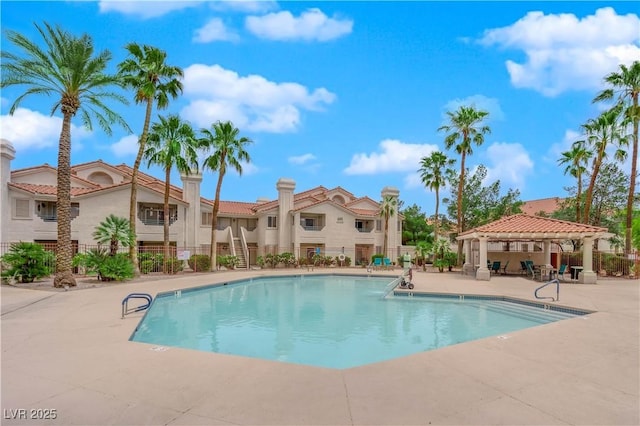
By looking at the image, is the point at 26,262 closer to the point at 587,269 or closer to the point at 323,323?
the point at 323,323

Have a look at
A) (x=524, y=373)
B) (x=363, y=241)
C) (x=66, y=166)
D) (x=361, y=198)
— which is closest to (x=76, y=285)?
(x=66, y=166)

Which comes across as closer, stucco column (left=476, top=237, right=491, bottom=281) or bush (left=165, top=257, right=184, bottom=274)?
stucco column (left=476, top=237, right=491, bottom=281)

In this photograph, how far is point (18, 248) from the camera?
1764 centimetres

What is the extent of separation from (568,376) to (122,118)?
21247 millimetres

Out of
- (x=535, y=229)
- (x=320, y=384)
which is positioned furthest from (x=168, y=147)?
(x=535, y=229)

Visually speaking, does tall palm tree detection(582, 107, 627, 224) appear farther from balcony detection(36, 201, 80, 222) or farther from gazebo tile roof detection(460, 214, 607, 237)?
balcony detection(36, 201, 80, 222)

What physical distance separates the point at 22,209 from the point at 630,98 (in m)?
42.0

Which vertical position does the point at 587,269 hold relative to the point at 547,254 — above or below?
below

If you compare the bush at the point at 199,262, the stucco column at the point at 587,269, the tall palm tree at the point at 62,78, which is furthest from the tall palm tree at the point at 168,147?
the stucco column at the point at 587,269

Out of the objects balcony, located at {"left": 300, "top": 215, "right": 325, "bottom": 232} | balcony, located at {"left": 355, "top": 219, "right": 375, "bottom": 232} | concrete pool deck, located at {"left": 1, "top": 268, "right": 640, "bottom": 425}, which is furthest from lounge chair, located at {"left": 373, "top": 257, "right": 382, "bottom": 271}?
concrete pool deck, located at {"left": 1, "top": 268, "right": 640, "bottom": 425}

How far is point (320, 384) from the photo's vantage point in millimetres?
5121

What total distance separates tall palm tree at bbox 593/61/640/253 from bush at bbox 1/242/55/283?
3459cm

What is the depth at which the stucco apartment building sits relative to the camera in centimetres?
2484

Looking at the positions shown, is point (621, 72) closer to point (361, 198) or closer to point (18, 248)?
point (361, 198)
